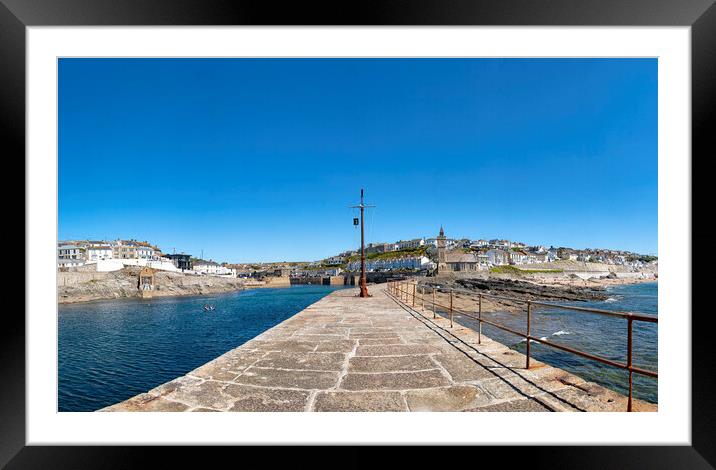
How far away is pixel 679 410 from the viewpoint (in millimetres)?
2240

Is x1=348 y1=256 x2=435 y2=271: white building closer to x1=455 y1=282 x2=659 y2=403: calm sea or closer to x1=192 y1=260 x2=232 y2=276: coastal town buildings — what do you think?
x1=192 y1=260 x2=232 y2=276: coastal town buildings

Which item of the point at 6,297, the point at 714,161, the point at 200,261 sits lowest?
the point at 200,261

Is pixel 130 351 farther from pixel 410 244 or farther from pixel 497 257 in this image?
pixel 410 244

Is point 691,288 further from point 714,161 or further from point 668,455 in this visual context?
point 668,455

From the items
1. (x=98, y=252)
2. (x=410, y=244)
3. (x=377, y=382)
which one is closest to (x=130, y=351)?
(x=377, y=382)

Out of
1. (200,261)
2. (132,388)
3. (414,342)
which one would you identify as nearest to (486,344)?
(414,342)

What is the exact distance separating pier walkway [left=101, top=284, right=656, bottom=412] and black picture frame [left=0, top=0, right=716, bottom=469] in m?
0.40

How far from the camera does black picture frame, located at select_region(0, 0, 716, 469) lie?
78.9 inches
